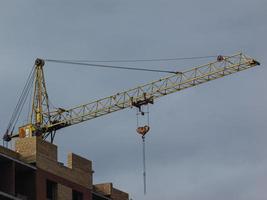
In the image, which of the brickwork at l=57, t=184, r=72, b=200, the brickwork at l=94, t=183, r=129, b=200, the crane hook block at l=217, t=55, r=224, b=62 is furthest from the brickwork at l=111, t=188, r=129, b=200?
the crane hook block at l=217, t=55, r=224, b=62

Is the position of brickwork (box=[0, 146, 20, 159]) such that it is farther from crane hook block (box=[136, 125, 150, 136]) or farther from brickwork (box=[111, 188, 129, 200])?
crane hook block (box=[136, 125, 150, 136])

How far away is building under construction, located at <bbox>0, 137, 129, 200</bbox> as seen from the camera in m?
79.9

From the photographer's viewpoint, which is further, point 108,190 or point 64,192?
point 108,190

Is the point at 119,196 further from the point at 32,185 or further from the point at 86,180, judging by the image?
the point at 32,185

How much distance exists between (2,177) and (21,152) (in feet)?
9.93

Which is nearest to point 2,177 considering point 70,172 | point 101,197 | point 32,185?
point 32,185

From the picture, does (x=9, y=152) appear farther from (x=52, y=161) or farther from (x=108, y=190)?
(x=108, y=190)

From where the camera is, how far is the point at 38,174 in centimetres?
8162

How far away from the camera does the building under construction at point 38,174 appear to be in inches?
3145

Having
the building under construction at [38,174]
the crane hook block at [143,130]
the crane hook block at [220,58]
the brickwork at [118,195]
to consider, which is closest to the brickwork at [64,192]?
the building under construction at [38,174]

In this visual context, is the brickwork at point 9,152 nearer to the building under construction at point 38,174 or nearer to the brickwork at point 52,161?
the building under construction at point 38,174

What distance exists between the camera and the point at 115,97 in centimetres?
14350

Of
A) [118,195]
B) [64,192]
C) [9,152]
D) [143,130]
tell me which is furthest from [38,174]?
[143,130]

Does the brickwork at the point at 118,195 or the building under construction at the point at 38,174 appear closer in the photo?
the building under construction at the point at 38,174
